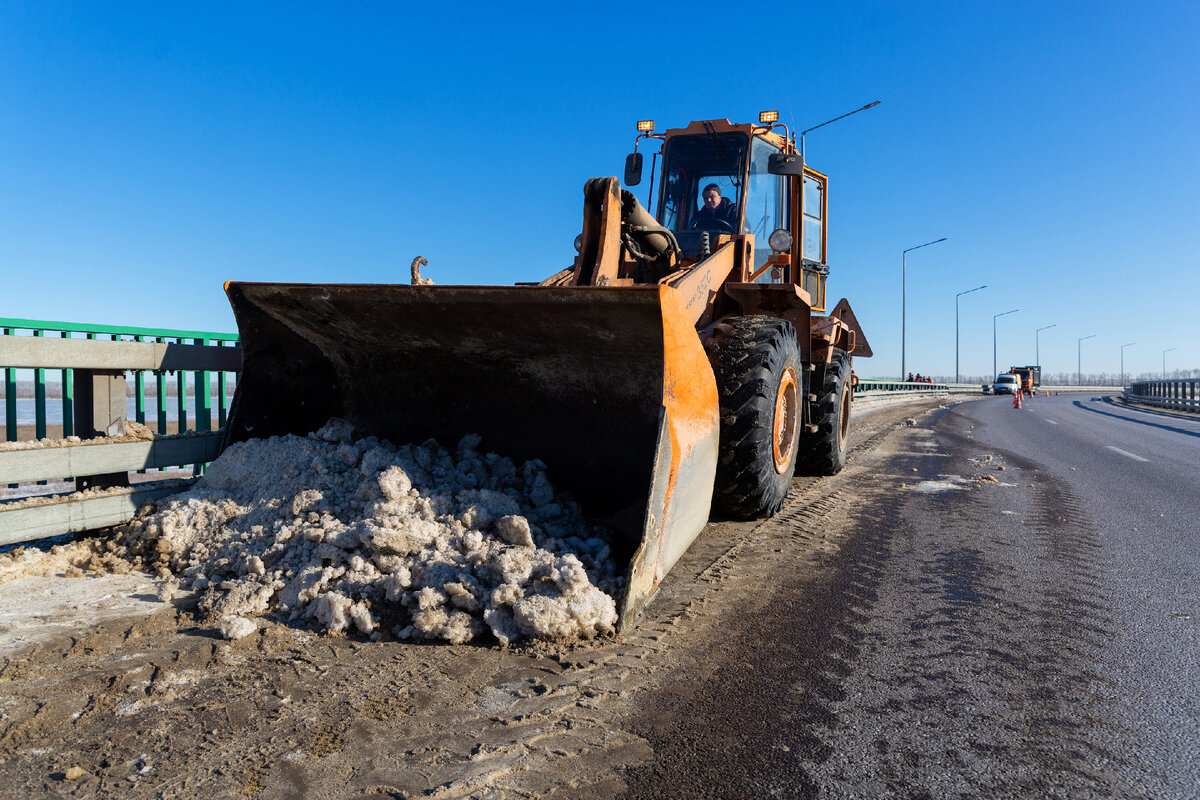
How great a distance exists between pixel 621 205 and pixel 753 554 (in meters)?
2.26

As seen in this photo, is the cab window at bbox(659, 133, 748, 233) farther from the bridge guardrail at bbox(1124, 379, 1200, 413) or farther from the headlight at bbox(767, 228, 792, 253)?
the bridge guardrail at bbox(1124, 379, 1200, 413)

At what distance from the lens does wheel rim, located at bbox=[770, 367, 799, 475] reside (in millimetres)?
4816

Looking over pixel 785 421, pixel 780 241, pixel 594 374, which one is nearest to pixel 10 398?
pixel 594 374

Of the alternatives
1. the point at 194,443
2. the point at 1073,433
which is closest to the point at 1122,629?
the point at 194,443

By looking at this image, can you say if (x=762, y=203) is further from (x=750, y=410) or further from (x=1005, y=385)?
(x=1005, y=385)

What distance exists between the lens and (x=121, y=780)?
1.92 metres

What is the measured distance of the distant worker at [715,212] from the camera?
6.28 m

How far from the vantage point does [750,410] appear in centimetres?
416

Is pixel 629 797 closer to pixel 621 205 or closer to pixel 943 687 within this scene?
pixel 943 687

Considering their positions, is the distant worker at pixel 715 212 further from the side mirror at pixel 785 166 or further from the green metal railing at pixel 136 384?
the green metal railing at pixel 136 384

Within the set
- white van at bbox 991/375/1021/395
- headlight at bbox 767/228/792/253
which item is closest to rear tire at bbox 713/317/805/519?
headlight at bbox 767/228/792/253

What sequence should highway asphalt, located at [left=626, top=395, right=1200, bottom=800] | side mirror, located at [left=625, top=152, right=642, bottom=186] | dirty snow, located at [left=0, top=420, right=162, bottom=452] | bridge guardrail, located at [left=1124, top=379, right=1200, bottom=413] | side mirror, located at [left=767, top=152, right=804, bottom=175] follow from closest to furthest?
highway asphalt, located at [left=626, top=395, right=1200, bottom=800] → dirty snow, located at [left=0, top=420, right=162, bottom=452] → side mirror, located at [left=767, top=152, right=804, bottom=175] → side mirror, located at [left=625, top=152, right=642, bottom=186] → bridge guardrail, located at [left=1124, top=379, right=1200, bottom=413]

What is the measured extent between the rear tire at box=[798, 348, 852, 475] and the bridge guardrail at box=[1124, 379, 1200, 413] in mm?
25622

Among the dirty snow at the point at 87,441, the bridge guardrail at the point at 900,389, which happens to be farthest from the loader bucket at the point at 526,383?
the bridge guardrail at the point at 900,389
